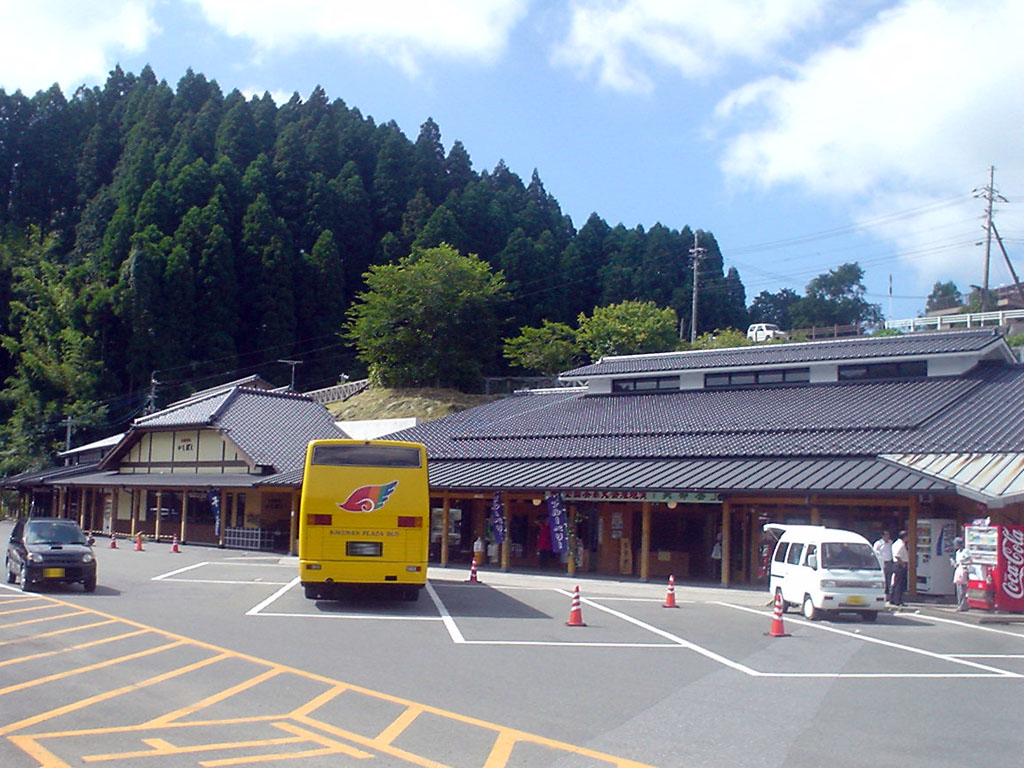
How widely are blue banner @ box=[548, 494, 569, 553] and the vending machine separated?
9969 millimetres

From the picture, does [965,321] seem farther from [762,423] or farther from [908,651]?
[908,651]

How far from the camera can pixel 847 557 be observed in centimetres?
1897

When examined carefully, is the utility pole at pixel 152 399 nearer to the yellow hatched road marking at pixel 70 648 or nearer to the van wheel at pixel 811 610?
the yellow hatched road marking at pixel 70 648

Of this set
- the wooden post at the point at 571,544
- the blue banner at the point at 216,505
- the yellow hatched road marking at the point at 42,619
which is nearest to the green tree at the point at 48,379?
the blue banner at the point at 216,505

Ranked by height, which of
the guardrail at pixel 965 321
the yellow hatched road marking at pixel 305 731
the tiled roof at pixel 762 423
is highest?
the guardrail at pixel 965 321

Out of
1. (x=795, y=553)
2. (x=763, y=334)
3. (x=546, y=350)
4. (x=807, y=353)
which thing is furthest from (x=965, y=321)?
(x=795, y=553)

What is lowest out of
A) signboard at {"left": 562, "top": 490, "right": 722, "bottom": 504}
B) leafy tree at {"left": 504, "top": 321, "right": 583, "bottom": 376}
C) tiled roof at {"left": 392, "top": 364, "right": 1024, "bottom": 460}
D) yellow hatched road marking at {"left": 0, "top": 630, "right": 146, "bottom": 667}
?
yellow hatched road marking at {"left": 0, "top": 630, "right": 146, "bottom": 667}

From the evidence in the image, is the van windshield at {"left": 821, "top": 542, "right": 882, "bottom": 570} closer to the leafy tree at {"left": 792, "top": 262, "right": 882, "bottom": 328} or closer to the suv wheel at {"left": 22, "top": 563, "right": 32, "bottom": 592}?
the suv wheel at {"left": 22, "top": 563, "right": 32, "bottom": 592}

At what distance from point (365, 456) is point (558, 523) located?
34.6ft

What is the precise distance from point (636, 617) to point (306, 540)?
660 cm

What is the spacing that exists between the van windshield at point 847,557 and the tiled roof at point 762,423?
596 centimetres

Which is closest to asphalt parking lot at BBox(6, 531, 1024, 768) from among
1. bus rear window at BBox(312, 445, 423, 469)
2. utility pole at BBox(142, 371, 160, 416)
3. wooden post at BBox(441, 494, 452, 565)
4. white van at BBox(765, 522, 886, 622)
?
white van at BBox(765, 522, 886, 622)

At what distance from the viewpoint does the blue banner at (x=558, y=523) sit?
28.4 metres

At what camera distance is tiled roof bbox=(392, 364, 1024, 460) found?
25656mm
